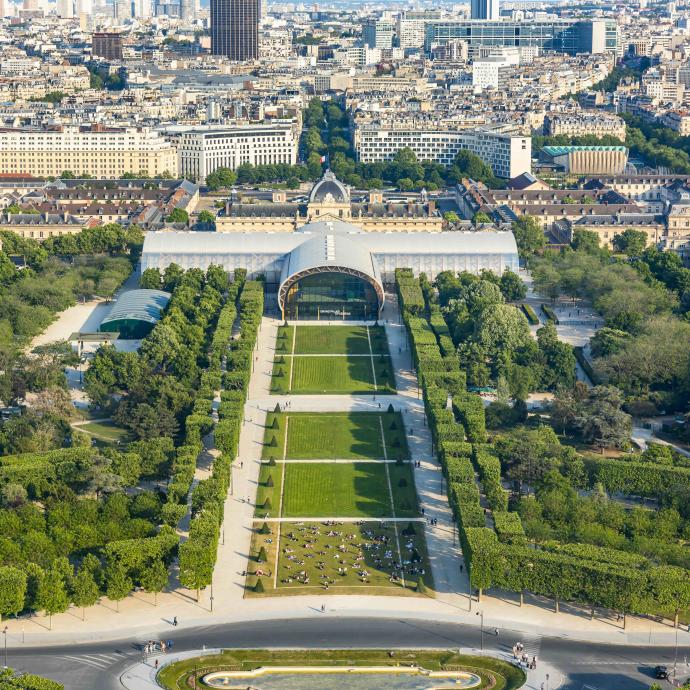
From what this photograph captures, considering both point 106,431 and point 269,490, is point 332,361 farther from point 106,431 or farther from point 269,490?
point 269,490

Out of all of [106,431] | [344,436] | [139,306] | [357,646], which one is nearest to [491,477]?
[344,436]

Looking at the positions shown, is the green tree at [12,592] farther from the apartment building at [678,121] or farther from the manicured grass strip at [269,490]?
the apartment building at [678,121]

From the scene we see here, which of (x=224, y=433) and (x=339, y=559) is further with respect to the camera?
(x=224, y=433)

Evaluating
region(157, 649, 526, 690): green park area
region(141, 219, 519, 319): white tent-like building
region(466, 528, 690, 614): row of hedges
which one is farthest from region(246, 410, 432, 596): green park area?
region(141, 219, 519, 319): white tent-like building

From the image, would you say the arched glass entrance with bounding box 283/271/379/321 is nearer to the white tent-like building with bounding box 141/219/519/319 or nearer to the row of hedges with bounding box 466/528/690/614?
the white tent-like building with bounding box 141/219/519/319

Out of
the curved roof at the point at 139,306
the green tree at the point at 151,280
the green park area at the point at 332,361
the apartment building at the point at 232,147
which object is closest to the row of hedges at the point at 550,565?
the green park area at the point at 332,361

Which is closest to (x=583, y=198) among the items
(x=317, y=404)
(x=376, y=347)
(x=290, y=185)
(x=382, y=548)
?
(x=290, y=185)
